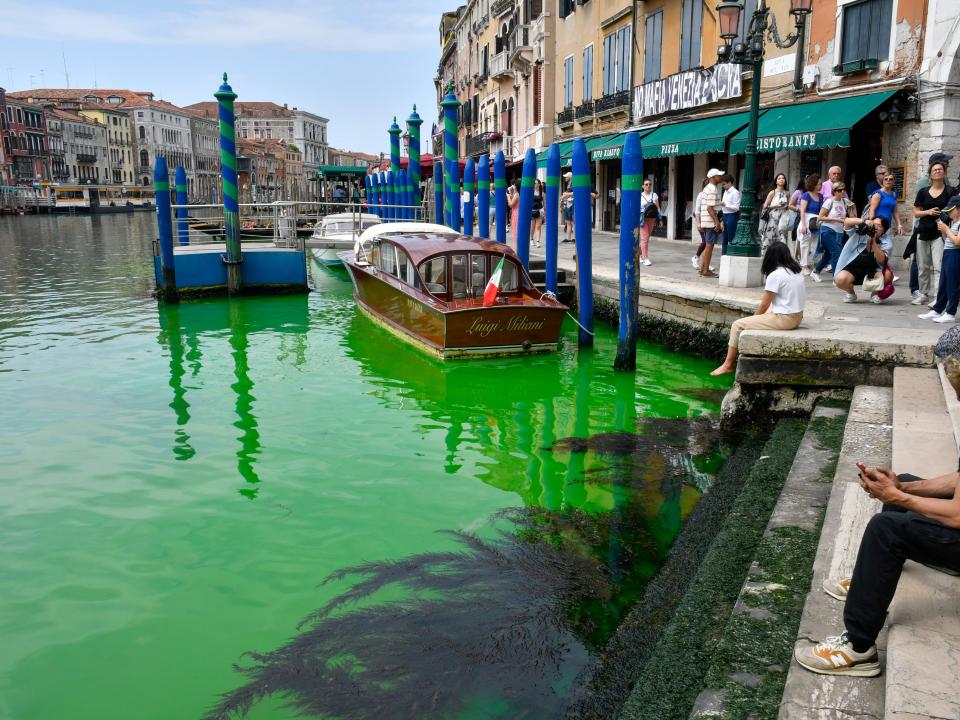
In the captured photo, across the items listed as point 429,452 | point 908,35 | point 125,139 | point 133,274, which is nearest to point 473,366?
point 429,452

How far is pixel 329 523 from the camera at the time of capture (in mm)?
5949

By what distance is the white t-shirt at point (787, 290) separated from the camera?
7.31 meters

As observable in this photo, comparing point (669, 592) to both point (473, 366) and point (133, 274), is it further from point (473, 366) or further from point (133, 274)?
point (133, 274)

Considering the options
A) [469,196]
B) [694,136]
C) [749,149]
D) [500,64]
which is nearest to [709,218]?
[749,149]

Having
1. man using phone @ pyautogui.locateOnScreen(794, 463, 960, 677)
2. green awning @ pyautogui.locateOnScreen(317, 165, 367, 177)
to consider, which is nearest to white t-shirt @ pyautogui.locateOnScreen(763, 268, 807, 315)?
man using phone @ pyautogui.locateOnScreen(794, 463, 960, 677)

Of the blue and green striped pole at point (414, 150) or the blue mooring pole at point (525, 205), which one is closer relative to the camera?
the blue mooring pole at point (525, 205)

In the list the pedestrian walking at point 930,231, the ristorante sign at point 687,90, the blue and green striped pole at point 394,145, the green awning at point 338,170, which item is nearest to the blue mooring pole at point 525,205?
the ristorante sign at point 687,90

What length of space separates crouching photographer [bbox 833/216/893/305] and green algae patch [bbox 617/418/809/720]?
16.6 feet

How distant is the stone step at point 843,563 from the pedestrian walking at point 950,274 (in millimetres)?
2919

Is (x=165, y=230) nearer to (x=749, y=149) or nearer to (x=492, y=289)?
(x=492, y=289)

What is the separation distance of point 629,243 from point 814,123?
19.3ft

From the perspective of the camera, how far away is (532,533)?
5648 mm

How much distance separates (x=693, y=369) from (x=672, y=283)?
1.70 m

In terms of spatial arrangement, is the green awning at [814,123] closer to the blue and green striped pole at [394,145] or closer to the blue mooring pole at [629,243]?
Answer: the blue mooring pole at [629,243]
